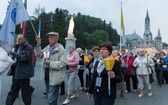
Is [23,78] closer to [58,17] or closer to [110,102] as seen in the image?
[110,102]

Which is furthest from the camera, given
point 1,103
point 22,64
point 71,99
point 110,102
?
point 71,99

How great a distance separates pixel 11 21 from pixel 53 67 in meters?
1.63

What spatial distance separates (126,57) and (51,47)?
571 cm

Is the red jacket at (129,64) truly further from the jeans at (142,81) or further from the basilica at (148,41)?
the basilica at (148,41)

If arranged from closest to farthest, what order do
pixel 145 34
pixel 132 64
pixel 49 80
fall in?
pixel 49 80, pixel 132 64, pixel 145 34

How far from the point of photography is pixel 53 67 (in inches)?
204

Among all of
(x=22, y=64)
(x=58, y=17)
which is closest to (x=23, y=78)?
(x=22, y=64)

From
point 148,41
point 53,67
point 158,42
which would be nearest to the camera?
point 53,67

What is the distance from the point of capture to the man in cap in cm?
522

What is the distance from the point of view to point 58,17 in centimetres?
6097

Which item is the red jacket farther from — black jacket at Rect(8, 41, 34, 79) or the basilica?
the basilica

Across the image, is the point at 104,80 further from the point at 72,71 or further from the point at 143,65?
the point at 143,65

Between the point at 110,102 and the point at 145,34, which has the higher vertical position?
the point at 145,34

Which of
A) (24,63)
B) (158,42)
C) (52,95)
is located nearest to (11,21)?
(24,63)
